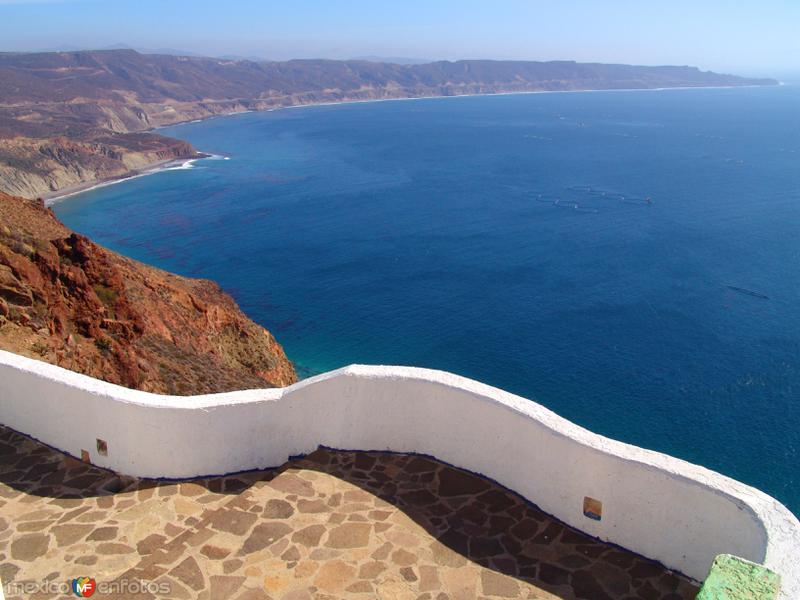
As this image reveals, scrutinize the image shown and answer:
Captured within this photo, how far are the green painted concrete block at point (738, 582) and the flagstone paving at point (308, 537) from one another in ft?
3.77

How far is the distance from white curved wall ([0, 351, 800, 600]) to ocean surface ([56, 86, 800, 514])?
22004mm

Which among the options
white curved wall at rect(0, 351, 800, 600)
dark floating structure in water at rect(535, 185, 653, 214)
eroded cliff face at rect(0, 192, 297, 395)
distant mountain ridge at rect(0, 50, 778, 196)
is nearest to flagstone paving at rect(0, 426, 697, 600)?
white curved wall at rect(0, 351, 800, 600)

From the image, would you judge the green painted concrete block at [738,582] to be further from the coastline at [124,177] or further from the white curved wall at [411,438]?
the coastline at [124,177]

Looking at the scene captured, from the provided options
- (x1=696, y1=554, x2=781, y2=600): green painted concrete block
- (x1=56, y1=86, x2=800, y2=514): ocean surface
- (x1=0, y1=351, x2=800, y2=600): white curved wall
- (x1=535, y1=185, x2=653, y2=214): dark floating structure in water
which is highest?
(x1=696, y1=554, x2=781, y2=600): green painted concrete block

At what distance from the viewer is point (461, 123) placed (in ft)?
445

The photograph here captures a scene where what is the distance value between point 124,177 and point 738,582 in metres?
88.2

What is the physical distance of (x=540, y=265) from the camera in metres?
46.6

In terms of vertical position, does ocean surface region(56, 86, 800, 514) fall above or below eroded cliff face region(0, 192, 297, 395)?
below

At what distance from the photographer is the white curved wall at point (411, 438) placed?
4.77 metres

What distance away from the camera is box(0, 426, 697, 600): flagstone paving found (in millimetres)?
4734

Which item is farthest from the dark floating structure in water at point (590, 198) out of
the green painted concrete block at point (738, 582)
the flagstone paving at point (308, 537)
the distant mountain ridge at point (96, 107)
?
the green painted concrete block at point (738, 582)

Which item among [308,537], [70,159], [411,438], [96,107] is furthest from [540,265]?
[96,107]

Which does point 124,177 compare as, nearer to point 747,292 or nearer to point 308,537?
point 747,292

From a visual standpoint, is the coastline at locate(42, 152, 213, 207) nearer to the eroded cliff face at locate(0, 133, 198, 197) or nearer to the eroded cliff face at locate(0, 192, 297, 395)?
the eroded cliff face at locate(0, 133, 198, 197)
